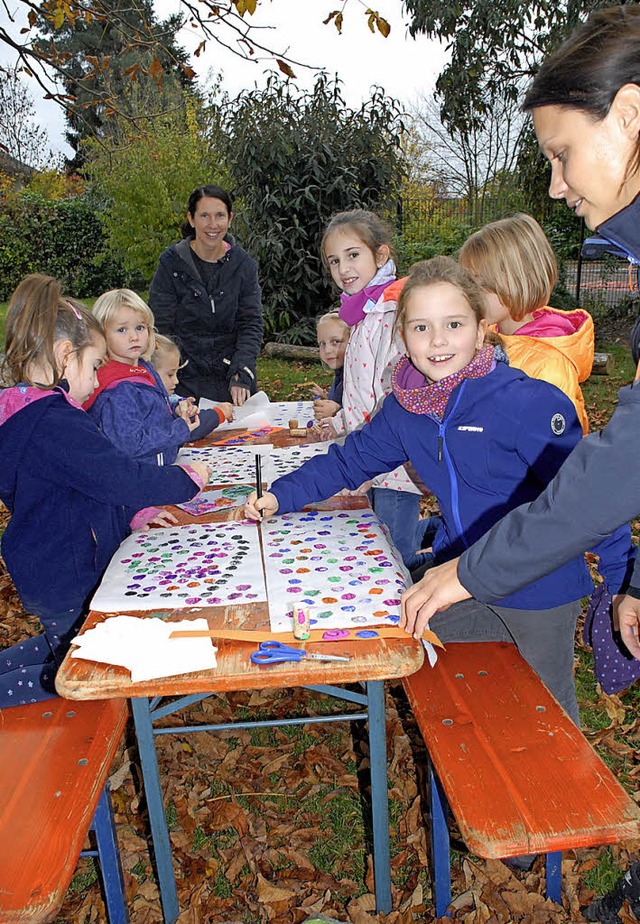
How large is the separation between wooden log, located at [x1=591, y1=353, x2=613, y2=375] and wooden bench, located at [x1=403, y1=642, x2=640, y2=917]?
7.98 meters

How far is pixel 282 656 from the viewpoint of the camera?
1744 millimetres

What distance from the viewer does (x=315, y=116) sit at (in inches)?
440

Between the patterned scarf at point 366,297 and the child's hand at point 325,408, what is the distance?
1.51 feet

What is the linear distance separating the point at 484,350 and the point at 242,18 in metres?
3.29

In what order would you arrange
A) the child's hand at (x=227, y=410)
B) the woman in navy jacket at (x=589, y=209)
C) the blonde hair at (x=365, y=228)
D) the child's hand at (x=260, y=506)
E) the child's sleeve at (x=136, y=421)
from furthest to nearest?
the child's hand at (x=227, y=410)
the blonde hair at (x=365, y=228)
the child's sleeve at (x=136, y=421)
the child's hand at (x=260, y=506)
the woman in navy jacket at (x=589, y=209)

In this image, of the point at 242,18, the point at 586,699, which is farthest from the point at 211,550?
the point at 242,18

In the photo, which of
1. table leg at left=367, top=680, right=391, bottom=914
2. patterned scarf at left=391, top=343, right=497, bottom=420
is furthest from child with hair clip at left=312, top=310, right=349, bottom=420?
table leg at left=367, top=680, right=391, bottom=914

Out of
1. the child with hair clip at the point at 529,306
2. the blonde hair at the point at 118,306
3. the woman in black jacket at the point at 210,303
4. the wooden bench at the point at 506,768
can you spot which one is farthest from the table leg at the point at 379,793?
the woman in black jacket at the point at 210,303

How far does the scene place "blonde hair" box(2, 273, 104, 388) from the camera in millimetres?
2420

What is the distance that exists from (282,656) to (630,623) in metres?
0.84

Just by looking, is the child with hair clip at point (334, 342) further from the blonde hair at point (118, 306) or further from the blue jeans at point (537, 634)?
the blue jeans at point (537, 634)

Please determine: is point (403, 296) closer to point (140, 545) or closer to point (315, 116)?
point (140, 545)

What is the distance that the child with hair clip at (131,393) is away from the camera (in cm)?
309

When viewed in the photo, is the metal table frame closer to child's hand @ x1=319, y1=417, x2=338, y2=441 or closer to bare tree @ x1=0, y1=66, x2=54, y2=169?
child's hand @ x1=319, y1=417, x2=338, y2=441
